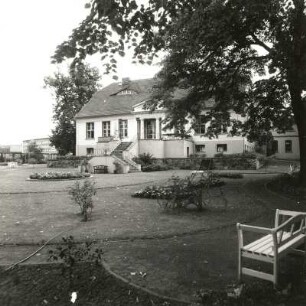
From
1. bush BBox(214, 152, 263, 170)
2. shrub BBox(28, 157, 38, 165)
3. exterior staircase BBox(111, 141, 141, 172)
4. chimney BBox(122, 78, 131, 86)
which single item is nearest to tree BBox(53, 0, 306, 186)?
bush BBox(214, 152, 263, 170)

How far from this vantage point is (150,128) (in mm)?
41188

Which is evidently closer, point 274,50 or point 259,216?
point 259,216

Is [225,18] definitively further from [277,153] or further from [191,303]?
[277,153]

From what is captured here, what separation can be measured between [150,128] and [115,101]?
21.7ft

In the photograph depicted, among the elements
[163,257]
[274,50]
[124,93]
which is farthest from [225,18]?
[124,93]

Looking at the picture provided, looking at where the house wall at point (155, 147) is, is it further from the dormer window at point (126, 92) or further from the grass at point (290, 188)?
the grass at point (290, 188)

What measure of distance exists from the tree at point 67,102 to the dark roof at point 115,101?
5618 mm

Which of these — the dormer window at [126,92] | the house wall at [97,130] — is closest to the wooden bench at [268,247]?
the house wall at [97,130]

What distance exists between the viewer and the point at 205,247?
310 inches

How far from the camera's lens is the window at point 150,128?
40.8 metres

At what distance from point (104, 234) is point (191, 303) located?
15.3ft

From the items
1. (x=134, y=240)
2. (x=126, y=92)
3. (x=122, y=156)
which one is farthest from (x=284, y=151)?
(x=134, y=240)

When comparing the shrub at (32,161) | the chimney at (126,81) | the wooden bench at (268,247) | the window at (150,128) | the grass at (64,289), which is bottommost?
the grass at (64,289)

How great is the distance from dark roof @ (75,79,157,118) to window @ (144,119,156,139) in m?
2.44
